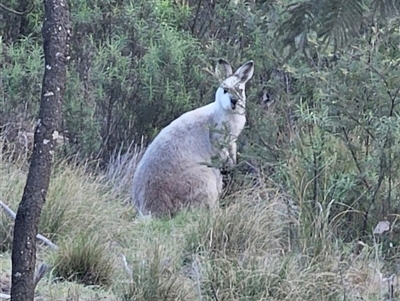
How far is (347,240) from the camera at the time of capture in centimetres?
758

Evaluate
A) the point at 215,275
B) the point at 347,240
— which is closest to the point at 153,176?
the point at 347,240

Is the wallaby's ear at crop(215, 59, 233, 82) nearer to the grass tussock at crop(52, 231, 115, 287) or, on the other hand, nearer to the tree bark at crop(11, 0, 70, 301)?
the grass tussock at crop(52, 231, 115, 287)

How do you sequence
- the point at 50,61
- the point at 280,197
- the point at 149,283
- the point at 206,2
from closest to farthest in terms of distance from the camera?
the point at 50,61, the point at 149,283, the point at 280,197, the point at 206,2

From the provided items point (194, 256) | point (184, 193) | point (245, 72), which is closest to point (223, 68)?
point (245, 72)

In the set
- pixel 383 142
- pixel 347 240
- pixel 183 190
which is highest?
pixel 383 142

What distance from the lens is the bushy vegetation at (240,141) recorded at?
18.9 feet

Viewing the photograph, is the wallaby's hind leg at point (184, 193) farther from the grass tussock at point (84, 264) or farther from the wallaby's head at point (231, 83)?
the grass tussock at point (84, 264)

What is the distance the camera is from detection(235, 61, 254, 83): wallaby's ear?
1061cm

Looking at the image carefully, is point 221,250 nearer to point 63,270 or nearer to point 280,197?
point 63,270

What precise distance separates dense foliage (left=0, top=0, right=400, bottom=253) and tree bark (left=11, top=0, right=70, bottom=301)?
3276mm

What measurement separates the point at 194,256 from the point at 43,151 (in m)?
2.44

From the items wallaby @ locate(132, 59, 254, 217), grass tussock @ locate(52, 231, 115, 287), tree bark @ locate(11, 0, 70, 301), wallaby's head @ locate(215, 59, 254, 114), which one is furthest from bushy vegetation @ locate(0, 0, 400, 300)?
tree bark @ locate(11, 0, 70, 301)

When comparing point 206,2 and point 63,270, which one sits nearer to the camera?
point 63,270

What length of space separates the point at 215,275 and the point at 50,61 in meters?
2.17
